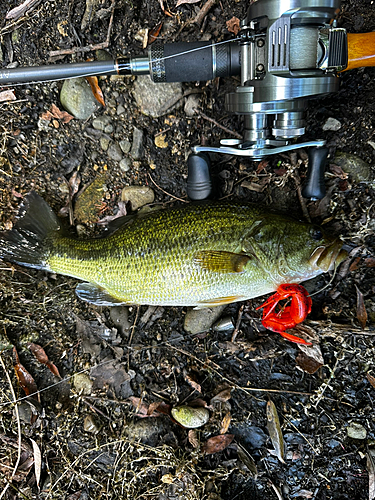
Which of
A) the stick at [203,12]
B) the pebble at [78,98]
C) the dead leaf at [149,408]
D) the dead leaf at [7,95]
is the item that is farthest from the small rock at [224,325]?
the dead leaf at [7,95]

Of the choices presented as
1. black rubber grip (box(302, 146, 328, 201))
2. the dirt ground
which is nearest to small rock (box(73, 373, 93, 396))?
the dirt ground

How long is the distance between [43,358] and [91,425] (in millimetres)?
781

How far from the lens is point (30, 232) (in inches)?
120

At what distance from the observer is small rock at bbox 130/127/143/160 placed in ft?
9.91

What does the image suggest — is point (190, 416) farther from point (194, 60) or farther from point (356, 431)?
point (194, 60)

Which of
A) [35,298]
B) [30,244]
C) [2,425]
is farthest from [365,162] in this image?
[2,425]

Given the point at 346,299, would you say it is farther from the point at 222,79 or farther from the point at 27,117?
the point at 27,117

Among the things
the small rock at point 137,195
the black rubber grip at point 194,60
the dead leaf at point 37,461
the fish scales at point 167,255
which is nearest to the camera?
the black rubber grip at point 194,60

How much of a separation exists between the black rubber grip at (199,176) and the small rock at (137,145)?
23.4 inches

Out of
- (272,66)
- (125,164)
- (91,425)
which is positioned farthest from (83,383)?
(272,66)

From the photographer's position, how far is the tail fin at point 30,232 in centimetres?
304

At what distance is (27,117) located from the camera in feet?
10.1

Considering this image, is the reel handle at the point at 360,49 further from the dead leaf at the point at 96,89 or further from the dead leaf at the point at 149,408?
the dead leaf at the point at 149,408

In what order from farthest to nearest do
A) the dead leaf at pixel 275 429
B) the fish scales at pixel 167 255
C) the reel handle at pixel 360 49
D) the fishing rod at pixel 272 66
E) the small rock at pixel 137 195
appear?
the small rock at pixel 137 195, the dead leaf at pixel 275 429, the fish scales at pixel 167 255, the reel handle at pixel 360 49, the fishing rod at pixel 272 66
